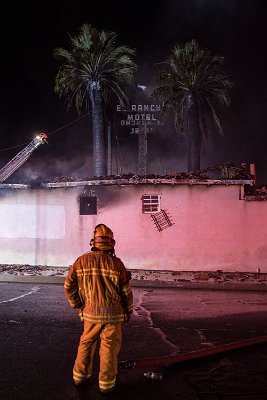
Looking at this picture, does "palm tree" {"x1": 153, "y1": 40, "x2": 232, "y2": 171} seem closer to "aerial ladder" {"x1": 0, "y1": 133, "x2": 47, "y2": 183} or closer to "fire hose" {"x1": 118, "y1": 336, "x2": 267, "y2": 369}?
"aerial ladder" {"x1": 0, "y1": 133, "x2": 47, "y2": 183}

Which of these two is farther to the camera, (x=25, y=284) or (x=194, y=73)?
(x=194, y=73)

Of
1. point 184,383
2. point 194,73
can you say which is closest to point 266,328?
point 184,383

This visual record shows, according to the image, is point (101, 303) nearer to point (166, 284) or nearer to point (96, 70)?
point (166, 284)

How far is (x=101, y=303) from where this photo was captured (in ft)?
16.7

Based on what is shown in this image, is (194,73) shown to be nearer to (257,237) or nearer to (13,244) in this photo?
(257,237)

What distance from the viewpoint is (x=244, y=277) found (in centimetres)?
1691

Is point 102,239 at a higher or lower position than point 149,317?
higher

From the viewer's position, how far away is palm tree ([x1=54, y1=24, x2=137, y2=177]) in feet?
83.5

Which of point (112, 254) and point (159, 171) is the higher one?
point (159, 171)

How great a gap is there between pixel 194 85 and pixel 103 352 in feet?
82.7

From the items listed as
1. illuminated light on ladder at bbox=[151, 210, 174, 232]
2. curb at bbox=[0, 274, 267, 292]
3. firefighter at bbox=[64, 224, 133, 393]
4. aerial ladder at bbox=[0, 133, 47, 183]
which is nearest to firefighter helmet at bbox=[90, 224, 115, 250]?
firefighter at bbox=[64, 224, 133, 393]

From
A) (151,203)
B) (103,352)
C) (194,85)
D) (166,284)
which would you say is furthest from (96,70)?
(103,352)

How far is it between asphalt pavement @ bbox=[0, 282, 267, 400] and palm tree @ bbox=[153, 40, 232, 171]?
55.9ft

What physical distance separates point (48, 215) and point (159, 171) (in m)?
22.1
